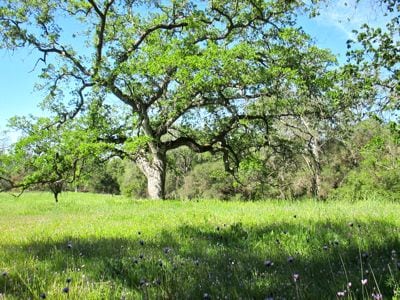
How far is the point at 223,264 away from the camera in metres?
4.80

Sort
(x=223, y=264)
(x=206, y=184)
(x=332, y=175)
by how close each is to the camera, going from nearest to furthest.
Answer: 1. (x=223, y=264)
2. (x=332, y=175)
3. (x=206, y=184)

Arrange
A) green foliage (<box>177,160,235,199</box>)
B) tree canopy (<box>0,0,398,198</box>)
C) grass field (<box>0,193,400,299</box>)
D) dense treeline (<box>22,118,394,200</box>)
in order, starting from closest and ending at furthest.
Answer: grass field (<box>0,193,400,299</box>) → tree canopy (<box>0,0,398,198</box>) → dense treeline (<box>22,118,394,200</box>) → green foliage (<box>177,160,235,199</box>)

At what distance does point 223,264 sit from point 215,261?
0.18 meters

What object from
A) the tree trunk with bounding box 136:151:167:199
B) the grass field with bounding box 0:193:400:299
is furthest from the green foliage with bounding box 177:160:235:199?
the grass field with bounding box 0:193:400:299

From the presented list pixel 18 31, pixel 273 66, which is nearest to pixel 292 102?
pixel 273 66

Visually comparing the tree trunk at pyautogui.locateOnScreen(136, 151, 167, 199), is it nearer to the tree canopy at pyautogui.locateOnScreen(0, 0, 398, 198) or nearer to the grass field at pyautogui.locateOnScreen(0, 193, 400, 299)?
the tree canopy at pyautogui.locateOnScreen(0, 0, 398, 198)

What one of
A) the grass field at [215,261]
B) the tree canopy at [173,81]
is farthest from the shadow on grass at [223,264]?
the tree canopy at [173,81]

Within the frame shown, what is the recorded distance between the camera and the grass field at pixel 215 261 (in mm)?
3584

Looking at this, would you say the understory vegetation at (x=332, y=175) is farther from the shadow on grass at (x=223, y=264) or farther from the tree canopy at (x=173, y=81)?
the shadow on grass at (x=223, y=264)

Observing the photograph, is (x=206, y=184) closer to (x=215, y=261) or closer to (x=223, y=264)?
(x=215, y=261)

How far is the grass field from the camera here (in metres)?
3.58

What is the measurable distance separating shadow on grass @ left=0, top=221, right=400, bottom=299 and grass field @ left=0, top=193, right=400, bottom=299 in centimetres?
1

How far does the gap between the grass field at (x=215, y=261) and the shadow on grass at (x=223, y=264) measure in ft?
0.04

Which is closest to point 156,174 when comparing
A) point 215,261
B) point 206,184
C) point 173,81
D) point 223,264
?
point 173,81
